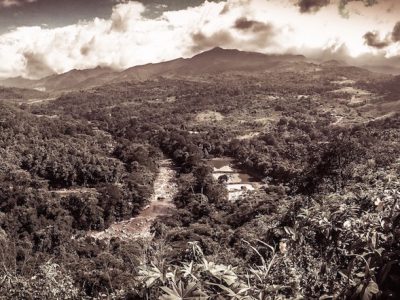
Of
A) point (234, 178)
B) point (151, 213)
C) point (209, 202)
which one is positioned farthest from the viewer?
point (234, 178)

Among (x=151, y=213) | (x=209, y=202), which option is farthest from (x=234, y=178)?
(x=151, y=213)

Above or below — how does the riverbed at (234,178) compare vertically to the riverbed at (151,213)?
below

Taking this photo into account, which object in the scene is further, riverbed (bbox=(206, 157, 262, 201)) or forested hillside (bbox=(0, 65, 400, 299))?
riverbed (bbox=(206, 157, 262, 201))

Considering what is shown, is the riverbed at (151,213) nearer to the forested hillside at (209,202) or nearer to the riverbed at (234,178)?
the forested hillside at (209,202)

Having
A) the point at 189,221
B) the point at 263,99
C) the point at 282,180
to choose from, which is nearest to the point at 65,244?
the point at 189,221

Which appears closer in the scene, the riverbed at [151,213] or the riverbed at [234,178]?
the riverbed at [151,213]

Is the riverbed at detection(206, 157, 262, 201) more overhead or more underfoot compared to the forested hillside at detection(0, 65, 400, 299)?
more underfoot

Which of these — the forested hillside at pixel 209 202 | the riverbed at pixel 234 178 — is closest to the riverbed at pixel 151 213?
the forested hillside at pixel 209 202

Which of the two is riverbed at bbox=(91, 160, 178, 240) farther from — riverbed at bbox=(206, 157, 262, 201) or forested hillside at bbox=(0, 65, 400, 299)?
riverbed at bbox=(206, 157, 262, 201)

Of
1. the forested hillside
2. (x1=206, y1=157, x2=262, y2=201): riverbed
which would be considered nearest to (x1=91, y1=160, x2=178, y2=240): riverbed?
the forested hillside

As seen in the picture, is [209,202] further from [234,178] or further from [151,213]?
[234,178]

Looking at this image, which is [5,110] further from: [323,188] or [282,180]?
[323,188]
